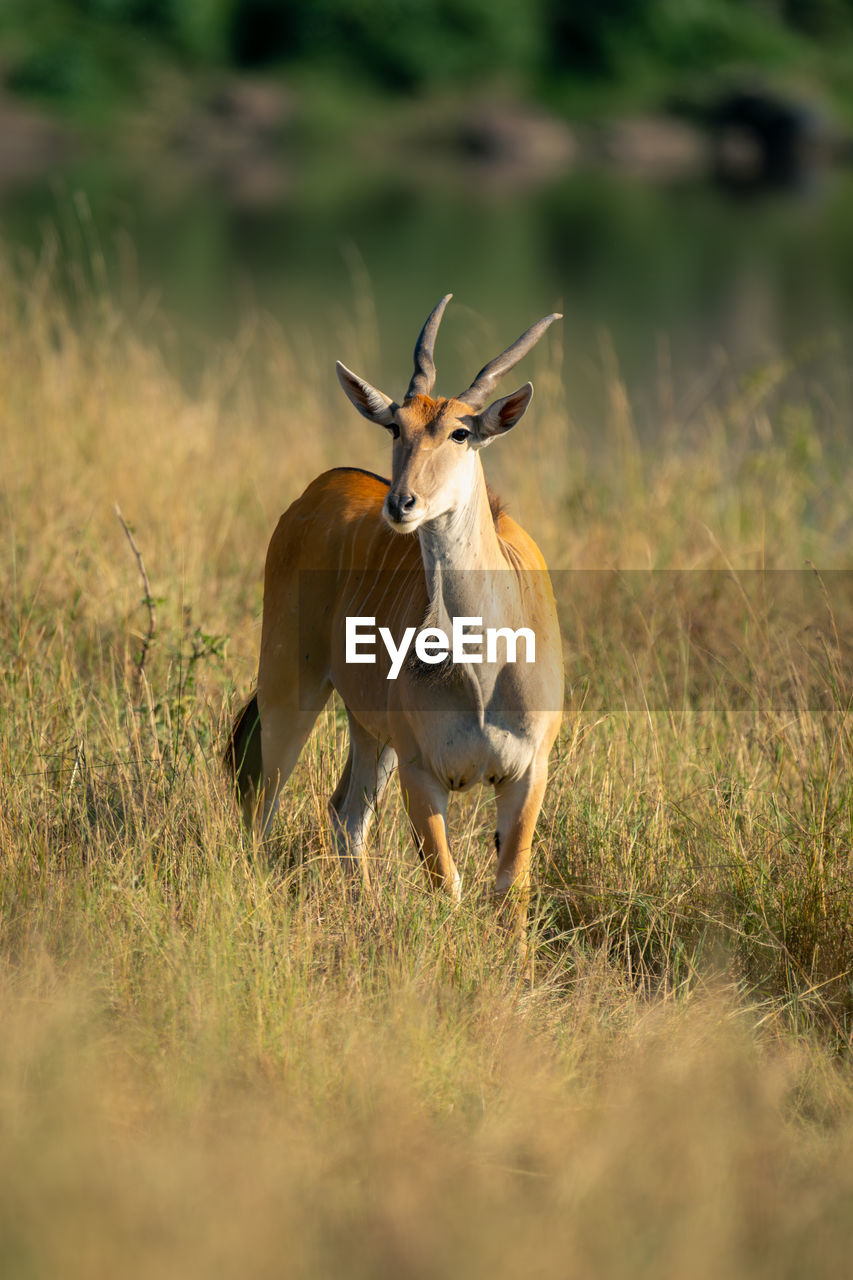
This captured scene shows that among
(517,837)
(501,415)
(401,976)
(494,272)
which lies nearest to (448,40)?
(494,272)

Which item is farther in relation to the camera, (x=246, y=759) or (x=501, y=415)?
(x=246, y=759)

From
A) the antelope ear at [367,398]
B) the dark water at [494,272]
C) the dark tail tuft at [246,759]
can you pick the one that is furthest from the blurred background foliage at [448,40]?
the antelope ear at [367,398]

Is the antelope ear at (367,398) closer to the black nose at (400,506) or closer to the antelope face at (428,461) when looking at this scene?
the antelope face at (428,461)

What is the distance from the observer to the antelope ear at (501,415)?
13.5 feet

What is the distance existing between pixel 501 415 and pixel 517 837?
1.17 meters

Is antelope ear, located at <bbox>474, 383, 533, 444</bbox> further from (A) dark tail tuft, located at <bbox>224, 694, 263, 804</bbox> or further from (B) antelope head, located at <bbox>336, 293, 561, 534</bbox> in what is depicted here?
(A) dark tail tuft, located at <bbox>224, 694, 263, 804</bbox>

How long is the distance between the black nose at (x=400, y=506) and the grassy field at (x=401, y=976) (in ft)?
3.48

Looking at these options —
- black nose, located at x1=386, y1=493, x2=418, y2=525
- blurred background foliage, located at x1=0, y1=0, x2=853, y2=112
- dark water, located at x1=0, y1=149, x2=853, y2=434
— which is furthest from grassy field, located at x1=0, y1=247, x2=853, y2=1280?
blurred background foliage, located at x1=0, y1=0, x2=853, y2=112

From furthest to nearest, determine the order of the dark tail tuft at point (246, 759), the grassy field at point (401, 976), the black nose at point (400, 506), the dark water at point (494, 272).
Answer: the dark water at point (494, 272) → the dark tail tuft at point (246, 759) → the black nose at point (400, 506) → the grassy field at point (401, 976)

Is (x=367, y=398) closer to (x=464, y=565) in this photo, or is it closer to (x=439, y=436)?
(x=439, y=436)

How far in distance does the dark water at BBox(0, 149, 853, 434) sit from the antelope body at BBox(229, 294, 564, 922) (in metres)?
3.81

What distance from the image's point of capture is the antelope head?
396 centimetres

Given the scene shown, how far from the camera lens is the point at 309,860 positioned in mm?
4512

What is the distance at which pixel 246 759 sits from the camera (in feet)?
16.5
